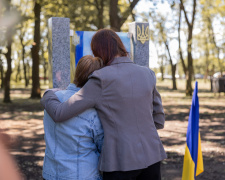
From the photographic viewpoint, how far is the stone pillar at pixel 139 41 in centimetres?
404

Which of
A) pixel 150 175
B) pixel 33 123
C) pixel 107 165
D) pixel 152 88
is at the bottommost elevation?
pixel 33 123

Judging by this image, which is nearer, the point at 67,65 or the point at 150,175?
the point at 150,175

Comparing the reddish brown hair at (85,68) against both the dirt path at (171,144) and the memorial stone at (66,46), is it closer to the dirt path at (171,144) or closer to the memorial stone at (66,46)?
the memorial stone at (66,46)

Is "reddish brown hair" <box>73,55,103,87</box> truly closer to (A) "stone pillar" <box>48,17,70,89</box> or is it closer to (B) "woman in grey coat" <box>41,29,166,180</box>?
(B) "woman in grey coat" <box>41,29,166,180</box>

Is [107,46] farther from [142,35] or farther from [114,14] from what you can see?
[114,14]

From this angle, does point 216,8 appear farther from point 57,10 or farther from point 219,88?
point 57,10

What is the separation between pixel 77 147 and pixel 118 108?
359 millimetres

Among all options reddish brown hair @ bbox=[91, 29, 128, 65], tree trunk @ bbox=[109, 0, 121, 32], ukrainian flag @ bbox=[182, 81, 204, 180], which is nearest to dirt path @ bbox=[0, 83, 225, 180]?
ukrainian flag @ bbox=[182, 81, 204, 180]

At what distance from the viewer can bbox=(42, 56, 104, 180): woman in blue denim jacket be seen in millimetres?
2004

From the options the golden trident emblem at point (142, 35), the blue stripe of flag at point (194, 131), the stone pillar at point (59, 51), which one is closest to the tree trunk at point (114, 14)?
the golden trident emblem at point (142, 35)

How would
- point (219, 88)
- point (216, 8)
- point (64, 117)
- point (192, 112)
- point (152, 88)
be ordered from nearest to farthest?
point (64, 117) < point (152, 88) < point (192, 112) < point (219, 88) < point (216, 8)

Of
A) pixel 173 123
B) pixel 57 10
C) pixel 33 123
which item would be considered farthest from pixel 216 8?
pixel 33 123

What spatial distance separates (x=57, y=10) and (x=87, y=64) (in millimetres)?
17382

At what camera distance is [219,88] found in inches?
907
